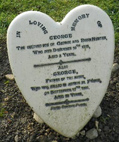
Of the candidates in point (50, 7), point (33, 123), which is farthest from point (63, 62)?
point (50, 7)

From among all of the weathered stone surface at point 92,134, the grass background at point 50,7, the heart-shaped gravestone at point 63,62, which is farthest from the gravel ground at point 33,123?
the grass background at point 50,7

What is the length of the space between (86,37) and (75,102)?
592 mm

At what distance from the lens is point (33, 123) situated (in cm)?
309

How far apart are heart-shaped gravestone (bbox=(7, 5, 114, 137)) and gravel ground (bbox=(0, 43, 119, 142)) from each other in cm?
17

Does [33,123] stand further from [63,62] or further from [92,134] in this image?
[63,62]

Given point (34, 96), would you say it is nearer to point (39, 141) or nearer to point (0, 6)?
point (39, 141)

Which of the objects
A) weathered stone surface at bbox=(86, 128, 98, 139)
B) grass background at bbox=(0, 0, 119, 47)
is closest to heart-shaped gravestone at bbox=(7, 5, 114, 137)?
weathered stone surface at bbox=(86, 128, 98, 139)

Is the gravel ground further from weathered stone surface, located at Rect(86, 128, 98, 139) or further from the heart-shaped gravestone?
the heart-shaped gravestone

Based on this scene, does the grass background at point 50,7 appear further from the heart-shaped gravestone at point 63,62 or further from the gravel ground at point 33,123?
the heart-shaped gravestone at point 63,62

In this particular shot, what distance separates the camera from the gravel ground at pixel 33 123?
9.64 feet

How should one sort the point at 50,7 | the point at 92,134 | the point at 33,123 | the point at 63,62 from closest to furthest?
the point at 63,62 < the point at 92,134 < the point at 33,123 < the point at 50,7

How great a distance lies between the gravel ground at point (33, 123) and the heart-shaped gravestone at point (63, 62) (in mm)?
172

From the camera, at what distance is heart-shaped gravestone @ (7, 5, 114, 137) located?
2775 mm

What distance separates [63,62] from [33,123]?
711 millimetres
